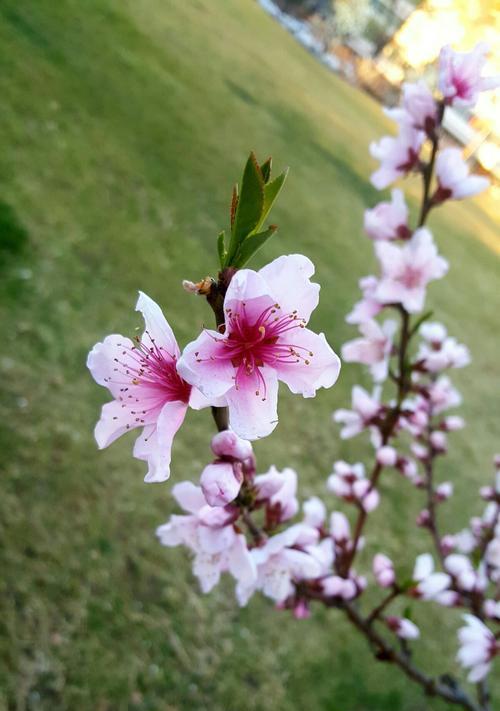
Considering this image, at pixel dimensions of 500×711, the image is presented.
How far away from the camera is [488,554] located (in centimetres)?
150

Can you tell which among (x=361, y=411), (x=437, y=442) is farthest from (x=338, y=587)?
(x=437, y=442)

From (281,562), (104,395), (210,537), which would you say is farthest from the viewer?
(104,395)

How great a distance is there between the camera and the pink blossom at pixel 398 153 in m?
1.22

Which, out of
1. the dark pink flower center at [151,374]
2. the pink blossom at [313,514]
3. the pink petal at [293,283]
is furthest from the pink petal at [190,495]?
the pink blossom at [313,514]

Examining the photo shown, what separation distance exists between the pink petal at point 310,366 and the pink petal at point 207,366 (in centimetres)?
6

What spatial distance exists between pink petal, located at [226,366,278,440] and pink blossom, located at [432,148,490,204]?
2.70 feet

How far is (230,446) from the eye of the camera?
60cm

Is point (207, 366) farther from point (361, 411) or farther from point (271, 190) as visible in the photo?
point (361, 411)

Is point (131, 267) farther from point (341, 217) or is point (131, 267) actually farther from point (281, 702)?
point (341, 217)

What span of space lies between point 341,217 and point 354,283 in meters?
1.41

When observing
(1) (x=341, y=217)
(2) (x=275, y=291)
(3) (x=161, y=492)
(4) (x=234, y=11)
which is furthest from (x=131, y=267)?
(4) (x=234, y=11)

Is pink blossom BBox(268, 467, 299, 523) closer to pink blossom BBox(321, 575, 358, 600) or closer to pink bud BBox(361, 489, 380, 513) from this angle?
pink blossom BBox(321, 575, 358, 600)

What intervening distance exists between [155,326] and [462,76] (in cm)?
86

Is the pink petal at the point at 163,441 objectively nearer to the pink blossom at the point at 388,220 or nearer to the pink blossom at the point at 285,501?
the pink blossom at the point at 285,501
